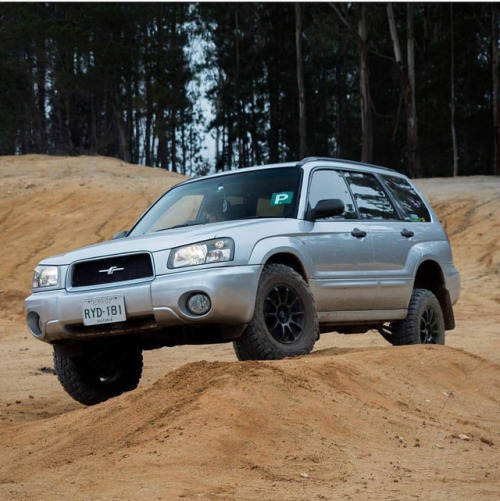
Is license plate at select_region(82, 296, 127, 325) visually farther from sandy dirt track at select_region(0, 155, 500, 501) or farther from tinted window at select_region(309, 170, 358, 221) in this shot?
tinted window at select_region(309, 170, 358, 221)

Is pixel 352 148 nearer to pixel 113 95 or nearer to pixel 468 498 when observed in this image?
pixel 113 95

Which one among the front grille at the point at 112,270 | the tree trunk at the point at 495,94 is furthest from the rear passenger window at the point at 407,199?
the tree trunk at the point at 495,94

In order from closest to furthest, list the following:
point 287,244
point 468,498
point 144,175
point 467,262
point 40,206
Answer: point 468,498 → point 287,244 → point 467,262 → point 40,206 → point 144,175

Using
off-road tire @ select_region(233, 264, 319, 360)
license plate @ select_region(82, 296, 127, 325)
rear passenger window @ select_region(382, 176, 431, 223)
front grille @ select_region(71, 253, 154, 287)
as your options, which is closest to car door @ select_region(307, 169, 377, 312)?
off-road tire @ select_region(233, 264, 319, 360)

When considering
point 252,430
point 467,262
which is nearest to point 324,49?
point 467,262

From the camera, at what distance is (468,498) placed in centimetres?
437

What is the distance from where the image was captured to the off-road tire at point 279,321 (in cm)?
687

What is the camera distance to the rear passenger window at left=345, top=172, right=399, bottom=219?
859 cm

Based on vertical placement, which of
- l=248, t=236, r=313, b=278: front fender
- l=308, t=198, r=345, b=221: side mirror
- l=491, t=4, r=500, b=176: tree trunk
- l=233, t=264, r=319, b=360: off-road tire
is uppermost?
l=491, t=4, r=500, b=176: tree trunk

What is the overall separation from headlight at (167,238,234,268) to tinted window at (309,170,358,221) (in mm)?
1334

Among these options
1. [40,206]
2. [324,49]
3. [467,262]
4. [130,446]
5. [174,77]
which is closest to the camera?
[130,446]

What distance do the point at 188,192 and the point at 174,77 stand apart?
44.9 meters

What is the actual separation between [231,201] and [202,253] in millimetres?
1322

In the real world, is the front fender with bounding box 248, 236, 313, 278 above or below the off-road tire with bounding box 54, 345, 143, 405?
above
